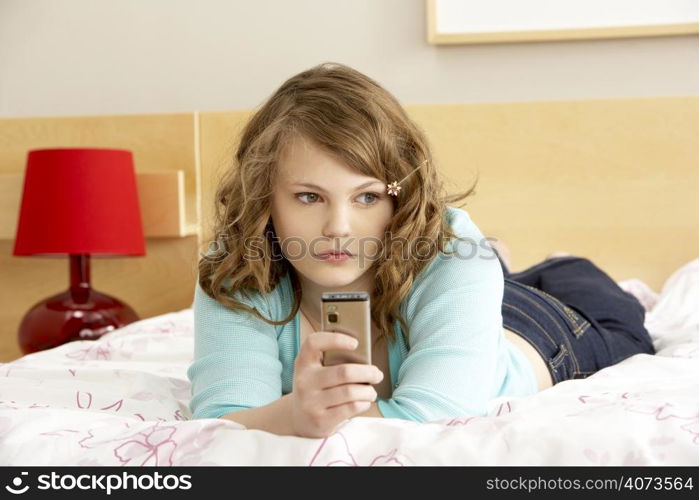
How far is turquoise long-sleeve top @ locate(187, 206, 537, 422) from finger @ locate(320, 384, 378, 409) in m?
0.14

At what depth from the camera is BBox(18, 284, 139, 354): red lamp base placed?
6.55 feet

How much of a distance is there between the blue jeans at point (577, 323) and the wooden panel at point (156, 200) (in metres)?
1.01

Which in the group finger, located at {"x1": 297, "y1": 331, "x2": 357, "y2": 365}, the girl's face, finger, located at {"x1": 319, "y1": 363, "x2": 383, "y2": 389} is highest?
the girl's face

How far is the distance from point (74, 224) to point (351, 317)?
4.58 feet

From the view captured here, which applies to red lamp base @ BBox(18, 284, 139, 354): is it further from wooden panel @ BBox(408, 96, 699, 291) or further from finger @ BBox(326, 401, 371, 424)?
finger @ BBox(326, 401, 371, 424)

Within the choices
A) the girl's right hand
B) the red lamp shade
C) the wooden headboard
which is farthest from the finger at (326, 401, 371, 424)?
the wooden headboard

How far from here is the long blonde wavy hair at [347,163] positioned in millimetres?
1009

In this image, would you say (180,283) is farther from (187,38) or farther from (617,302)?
(617,302)

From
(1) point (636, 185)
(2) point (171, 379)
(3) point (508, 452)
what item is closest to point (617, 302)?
(1) point (636, 185)

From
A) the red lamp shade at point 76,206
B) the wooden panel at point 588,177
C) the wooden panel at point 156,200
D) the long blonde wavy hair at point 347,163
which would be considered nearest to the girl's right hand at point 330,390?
the long blonde wavy hair at point 347,163

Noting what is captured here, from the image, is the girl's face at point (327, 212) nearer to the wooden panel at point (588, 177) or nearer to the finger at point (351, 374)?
the finger at point (351, 374)

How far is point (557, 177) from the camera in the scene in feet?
7.13

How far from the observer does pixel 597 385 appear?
108cm

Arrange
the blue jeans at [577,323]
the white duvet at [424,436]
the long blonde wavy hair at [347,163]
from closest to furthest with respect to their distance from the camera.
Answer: the white duvet at [424,436]
the long blonde wavy hair at [347,163]
the blue jeans at [577,323]
